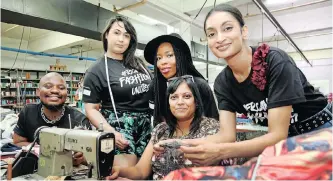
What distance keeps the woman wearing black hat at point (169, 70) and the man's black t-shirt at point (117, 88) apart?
10 centimetres

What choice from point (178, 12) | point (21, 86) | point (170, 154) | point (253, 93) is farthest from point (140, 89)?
point (21, 86)

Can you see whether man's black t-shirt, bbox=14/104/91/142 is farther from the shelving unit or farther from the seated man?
the shelving unit

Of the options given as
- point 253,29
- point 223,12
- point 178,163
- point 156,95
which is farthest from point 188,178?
point 253,29

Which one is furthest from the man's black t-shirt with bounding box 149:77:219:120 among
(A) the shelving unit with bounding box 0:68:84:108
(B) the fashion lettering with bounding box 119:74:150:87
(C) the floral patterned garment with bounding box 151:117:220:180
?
(A) the shelving unit with bounding box 0:68:84:108

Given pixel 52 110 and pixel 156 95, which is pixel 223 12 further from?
pixel 52 110

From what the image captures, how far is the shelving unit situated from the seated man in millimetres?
6276

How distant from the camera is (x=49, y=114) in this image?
218 cm

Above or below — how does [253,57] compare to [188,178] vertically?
above

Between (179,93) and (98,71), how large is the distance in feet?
2.12

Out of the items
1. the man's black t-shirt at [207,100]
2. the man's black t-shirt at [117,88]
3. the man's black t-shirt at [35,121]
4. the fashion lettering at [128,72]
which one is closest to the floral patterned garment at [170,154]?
the man's black t-shirt at [207,100]

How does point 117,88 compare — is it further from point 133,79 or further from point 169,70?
point 169,70

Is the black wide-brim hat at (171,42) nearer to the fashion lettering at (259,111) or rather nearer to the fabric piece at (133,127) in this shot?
the fabric piece at (133,127)

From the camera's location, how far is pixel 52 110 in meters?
2.17

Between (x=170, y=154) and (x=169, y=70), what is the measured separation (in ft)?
2.10
